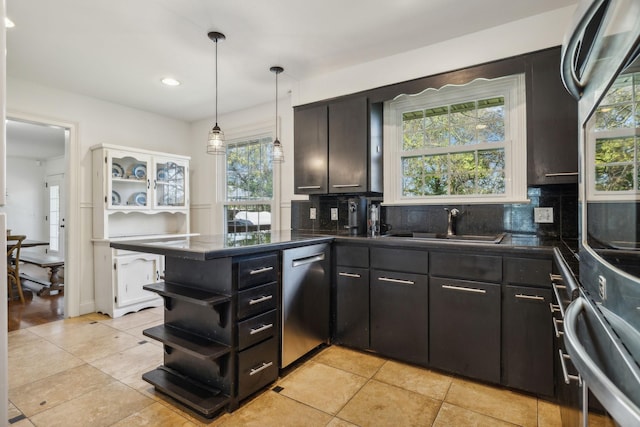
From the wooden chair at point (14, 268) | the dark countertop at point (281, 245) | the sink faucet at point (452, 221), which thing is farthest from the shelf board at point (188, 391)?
the wooden chair at point (14, 268)

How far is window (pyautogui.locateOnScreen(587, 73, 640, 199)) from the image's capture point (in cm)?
58

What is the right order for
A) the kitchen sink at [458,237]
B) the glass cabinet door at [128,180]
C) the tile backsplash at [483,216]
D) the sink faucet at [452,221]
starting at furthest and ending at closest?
1. the glass cabinet door at [128,180]
2. the sink faucet at [452,221]
3. the kitchen sink at [458,237]
4. the tile backsplash at [483,216]

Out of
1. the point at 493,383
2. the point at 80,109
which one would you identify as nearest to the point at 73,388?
the point at 493,383

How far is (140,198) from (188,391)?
→ 9.41 ft

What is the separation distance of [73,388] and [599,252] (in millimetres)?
2776

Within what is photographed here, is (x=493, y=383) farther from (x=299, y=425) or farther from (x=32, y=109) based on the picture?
(x=32, y=109)

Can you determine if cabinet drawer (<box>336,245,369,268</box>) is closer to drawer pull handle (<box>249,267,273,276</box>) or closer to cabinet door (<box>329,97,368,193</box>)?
cabinet door (<box>329,97,368,193</box>)

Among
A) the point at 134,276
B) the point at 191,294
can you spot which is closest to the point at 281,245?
the point at 191,294

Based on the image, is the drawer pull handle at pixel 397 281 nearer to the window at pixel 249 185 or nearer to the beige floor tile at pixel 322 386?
the beige floor tile at pixel 322 386

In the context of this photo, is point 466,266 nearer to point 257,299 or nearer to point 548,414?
point 548,414

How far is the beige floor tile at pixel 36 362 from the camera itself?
7.24 ft

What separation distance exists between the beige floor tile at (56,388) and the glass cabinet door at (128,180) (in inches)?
77.0

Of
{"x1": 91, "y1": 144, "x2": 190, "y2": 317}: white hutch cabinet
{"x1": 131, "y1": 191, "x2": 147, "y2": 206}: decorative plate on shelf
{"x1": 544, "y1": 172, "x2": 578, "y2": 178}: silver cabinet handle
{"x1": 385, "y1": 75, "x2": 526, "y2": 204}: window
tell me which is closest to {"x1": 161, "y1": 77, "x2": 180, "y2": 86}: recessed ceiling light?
{"x1": 91, "y1": 144, "x2": 190, "y2": 317}: white hutch cabinet

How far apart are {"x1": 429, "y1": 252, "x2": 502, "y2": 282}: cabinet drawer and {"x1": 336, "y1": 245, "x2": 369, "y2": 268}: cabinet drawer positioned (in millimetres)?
496
